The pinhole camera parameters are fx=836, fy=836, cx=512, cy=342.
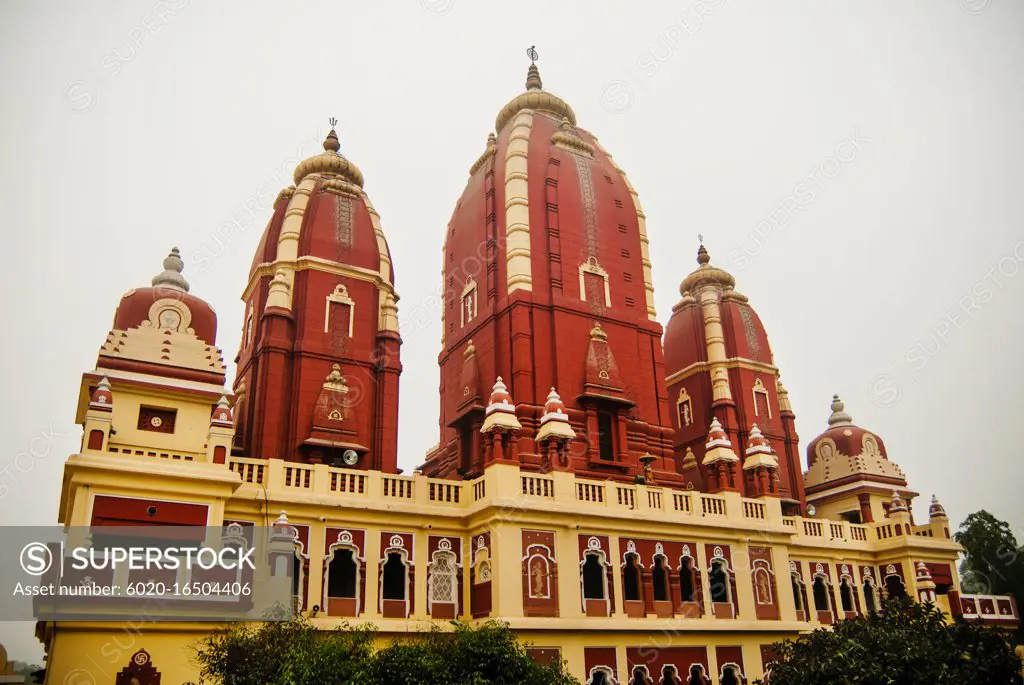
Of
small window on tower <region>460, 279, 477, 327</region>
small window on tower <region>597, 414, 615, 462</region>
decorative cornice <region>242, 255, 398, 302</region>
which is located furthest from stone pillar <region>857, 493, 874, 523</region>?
decorative cornice <region>242, 255, 398, 302</region>

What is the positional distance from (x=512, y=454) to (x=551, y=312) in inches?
235

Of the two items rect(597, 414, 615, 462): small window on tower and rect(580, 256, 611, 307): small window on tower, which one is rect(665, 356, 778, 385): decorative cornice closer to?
rect(580, 256, 611, 307): small window on tower

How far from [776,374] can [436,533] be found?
1748 cm

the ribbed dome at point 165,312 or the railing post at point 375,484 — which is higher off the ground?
the ribbed dome at point 165,312

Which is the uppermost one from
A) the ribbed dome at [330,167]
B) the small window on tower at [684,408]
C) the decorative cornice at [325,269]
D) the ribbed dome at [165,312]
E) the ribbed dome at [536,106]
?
the ribbed dome at [536,106]

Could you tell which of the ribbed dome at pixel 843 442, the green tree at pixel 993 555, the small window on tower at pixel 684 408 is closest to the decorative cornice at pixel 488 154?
the small window on tower at pixel 684 408

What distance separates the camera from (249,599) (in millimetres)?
16828

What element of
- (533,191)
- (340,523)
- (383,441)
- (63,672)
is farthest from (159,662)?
(533,191)

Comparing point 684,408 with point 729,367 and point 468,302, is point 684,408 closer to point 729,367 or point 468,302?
point 729,367

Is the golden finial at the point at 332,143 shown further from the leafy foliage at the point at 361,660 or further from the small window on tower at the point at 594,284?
the leafy foliage at the point at 361,660

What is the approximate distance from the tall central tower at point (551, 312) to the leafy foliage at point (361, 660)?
21.1ft

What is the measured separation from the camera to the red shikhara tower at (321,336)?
2191 cm

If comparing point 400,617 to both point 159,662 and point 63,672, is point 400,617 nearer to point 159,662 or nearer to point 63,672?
point 159,662

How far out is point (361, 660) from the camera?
1366 cm
